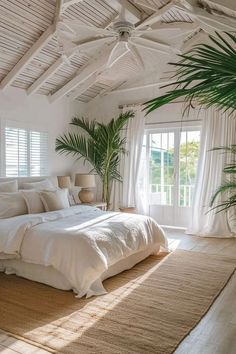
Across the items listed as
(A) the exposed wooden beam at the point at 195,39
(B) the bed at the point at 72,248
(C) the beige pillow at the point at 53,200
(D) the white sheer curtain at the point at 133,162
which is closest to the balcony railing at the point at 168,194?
(D) the white sheer curtain at the point at 133,162

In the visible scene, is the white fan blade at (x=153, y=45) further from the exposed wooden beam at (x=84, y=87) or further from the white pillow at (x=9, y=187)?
the white pillow at (x=9, y=187)

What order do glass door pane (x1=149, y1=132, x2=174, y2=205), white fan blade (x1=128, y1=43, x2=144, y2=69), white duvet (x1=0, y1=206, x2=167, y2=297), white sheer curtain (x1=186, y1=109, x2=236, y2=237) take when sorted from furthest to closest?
1. glass door pane (x1=149, y1=132, x2=174, y2=205)
2. white sheer curtain (x1=186, y1=109, x2=236, y2=237)
3. white fan blade (x1=128, y1=43, x2=144, y2=69)
4. white duvet (x1=0, y1=206, x2=167, y2=297)

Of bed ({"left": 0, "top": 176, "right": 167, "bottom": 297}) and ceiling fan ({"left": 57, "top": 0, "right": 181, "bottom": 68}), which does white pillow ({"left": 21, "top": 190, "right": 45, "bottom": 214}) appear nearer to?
bed ({"left": 0, "top": 176, "right": 167, "bottom": 297})

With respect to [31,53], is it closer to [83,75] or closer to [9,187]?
[83,75]

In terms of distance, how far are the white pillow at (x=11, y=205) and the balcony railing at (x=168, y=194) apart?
9.60ft

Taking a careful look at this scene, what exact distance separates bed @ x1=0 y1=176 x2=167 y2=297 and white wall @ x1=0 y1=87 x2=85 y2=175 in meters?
2.22

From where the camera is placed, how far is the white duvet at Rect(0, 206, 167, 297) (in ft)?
9.45

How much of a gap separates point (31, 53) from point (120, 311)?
3.76m

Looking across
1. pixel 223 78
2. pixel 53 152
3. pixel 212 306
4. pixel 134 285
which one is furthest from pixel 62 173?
pixel 223 78

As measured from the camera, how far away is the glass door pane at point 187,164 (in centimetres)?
575

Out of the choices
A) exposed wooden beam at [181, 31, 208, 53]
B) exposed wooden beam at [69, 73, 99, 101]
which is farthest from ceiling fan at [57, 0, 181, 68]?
exposed wooden beam at [69, 73, 99, 101]

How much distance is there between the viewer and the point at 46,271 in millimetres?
3156

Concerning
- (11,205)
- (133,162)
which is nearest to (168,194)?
(133,162)

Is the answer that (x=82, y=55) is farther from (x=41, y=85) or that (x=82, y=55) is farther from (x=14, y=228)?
(x=14, y=228)
